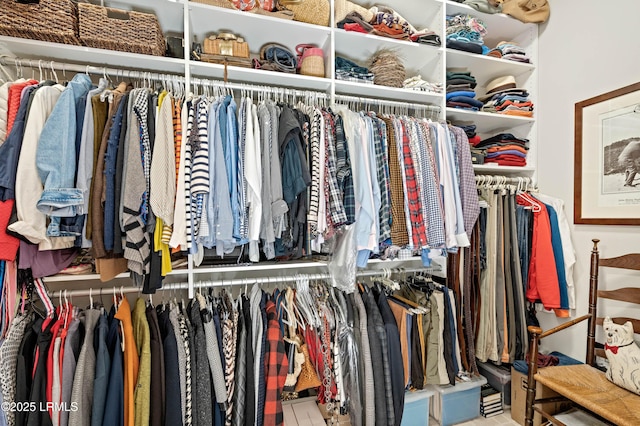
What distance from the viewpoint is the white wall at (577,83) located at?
1552mm

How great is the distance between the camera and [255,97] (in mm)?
1763

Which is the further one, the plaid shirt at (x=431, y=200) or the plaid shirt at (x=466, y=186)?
the plaid shirt at (x=466, y=186)

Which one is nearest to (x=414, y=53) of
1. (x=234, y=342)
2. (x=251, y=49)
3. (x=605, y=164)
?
(x=251, y=49)

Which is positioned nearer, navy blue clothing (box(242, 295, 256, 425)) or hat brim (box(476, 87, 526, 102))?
navy blue clothing (box(242, 295, 256, 425))

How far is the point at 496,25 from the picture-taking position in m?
2.02

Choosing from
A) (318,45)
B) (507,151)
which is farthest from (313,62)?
(507,151)

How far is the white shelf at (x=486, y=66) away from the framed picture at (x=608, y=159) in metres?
0.49

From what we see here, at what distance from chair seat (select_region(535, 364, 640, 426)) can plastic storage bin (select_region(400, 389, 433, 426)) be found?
0.58 m

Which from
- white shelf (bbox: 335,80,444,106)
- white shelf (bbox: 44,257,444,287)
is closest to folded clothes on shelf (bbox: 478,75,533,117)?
white shelf (bbox: 335,80,444,106)

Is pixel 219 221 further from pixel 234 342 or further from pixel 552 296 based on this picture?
pixel 552 296

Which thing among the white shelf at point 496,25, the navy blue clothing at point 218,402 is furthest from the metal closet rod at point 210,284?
the white shelf at point 496,25

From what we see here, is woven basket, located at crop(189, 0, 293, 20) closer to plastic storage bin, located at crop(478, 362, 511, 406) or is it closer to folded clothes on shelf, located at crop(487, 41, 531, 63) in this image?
folded clothes on shelf, located at crop(487, 41, 531, 63)

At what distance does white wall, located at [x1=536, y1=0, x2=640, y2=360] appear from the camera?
5.09ft

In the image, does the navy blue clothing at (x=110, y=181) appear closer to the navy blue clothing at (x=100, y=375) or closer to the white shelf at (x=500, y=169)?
the navy blue clothing at (x=100, y=375)
